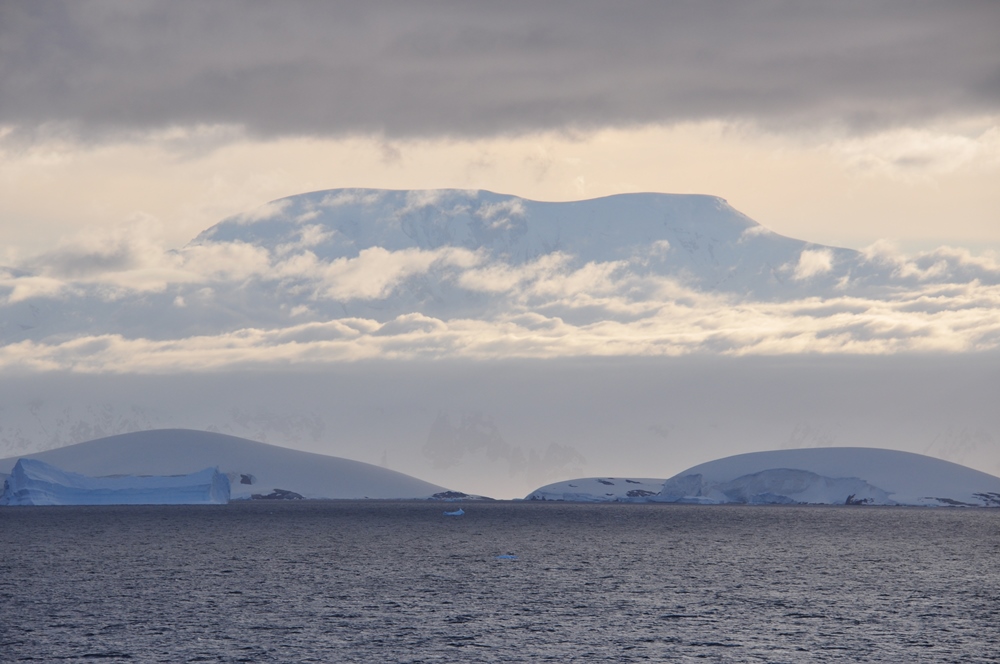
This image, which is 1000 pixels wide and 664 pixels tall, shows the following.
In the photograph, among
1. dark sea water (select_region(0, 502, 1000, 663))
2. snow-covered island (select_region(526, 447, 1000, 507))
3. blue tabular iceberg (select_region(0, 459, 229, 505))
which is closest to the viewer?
dark sea water (select_region(0, 502, 1000, 663))

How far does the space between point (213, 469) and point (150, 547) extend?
238 ft

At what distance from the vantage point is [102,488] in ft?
445

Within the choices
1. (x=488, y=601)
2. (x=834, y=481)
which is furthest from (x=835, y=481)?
(x=488, y=601)

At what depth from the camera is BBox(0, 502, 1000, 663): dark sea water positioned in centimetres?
2947

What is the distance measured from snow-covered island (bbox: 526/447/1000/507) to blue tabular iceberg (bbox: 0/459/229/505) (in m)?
76.0

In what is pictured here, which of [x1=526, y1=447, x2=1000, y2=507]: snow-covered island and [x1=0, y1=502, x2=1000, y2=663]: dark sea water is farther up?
[x1=526, y1=447, x2=1000, y2=507]: snow-covered island

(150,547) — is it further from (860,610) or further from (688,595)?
(860,610)

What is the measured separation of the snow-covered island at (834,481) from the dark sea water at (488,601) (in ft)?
305

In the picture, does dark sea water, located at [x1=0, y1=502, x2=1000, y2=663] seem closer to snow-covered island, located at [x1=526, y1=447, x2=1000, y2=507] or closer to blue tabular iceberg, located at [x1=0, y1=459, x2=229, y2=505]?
blue tabular iceberg, located at [x1=0, y1=459, x2=229, y2=505]

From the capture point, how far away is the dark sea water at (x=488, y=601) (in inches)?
1160

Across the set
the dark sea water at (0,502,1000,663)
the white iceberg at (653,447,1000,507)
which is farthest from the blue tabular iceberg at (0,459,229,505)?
the white iceberg at (653,447,1000,507)

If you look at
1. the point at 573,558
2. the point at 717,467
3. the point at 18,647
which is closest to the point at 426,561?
the point at 573,558

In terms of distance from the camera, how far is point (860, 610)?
126ft

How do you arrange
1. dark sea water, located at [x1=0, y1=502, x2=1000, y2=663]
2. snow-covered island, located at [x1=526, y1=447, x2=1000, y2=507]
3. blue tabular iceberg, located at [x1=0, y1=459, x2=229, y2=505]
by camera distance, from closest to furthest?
dark sea water, located at [x1=0, y1=502, x2=1000, y2=663] → blue tabular iceberg, located at [x1=0, y1=459, x2=229, y2=505] → snow-covered island, located at [x1=526, y1=447, x2=1000, y2=507]
